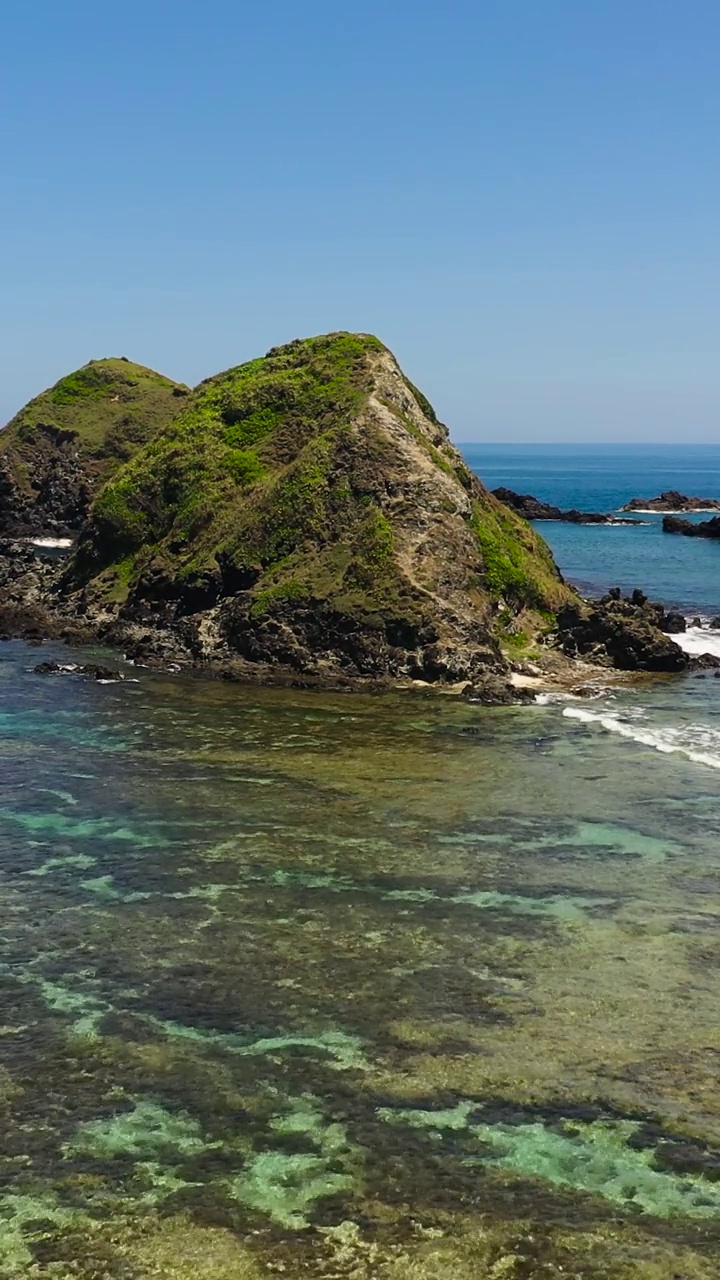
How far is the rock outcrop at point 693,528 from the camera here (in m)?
154

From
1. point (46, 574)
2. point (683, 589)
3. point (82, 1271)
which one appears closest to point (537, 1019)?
point (82, 1271)

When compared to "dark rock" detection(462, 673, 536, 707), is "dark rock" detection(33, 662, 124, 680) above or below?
above

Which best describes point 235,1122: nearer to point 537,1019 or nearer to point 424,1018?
point 424,1018

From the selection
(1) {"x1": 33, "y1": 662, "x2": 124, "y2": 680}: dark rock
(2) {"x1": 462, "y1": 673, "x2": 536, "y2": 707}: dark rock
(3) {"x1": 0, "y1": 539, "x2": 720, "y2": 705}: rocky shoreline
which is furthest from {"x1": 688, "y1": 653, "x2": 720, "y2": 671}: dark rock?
(1) {"x1": 33, "y1": 662, "x2": 124, "y2": 680}: dark rock

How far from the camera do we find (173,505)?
3019 inches

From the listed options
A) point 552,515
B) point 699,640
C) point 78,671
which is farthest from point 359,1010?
point 552,515

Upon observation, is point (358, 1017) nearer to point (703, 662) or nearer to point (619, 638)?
point (619, 638)

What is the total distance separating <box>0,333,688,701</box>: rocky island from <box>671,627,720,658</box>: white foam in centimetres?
232

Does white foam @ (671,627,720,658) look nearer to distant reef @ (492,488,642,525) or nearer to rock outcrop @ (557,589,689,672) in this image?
rock outcrop @ (557,589,689,672)

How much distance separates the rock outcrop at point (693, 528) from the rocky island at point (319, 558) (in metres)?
79.5

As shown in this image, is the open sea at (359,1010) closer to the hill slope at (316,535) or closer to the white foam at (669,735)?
the white foam at (669,735)

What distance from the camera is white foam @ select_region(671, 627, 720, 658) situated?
69.9 metres

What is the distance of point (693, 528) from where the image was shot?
15688cm

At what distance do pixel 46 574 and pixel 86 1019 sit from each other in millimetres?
68370
